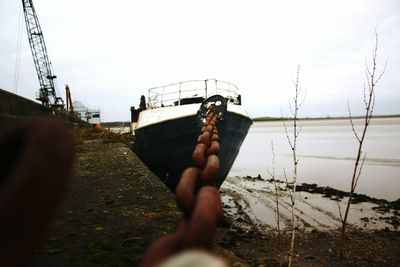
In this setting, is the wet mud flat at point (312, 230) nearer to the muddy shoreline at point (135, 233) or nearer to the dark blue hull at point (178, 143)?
the muddy shoreline at point (135, 233)

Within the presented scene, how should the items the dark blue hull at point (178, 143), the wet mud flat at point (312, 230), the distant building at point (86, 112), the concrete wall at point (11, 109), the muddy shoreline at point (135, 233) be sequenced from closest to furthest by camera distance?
the muddy shoreline at point (135, 233)
the concrete wall at point (11, 109)
the wet mud flat at point (312, 230)
the dark blue hull at point (178, 143)
the distant building at point (86, 112)

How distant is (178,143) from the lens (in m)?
8.18

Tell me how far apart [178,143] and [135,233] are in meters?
5.39

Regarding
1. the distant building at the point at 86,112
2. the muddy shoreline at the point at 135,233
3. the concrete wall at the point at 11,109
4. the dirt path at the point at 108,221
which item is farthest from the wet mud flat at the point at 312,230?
the distant building at the point at 86,112

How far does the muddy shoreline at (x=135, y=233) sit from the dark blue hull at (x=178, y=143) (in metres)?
1.17

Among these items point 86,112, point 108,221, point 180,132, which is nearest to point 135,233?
point 108,221

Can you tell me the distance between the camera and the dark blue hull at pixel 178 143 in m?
8.03

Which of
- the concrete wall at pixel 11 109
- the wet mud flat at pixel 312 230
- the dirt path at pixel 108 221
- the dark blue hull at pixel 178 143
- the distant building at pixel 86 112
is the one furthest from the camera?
the distant building at pixel 86 112

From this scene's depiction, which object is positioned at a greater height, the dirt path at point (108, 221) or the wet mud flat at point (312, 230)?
the dirt path at point (108, 221)

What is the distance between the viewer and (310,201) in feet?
39.9

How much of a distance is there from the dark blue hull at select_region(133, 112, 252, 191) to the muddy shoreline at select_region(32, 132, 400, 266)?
1171 mm

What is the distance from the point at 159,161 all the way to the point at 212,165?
7661 mm

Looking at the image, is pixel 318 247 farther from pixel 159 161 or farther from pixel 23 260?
pixel 23 260

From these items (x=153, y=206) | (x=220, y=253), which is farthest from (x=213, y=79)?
(x=220, y=253)
